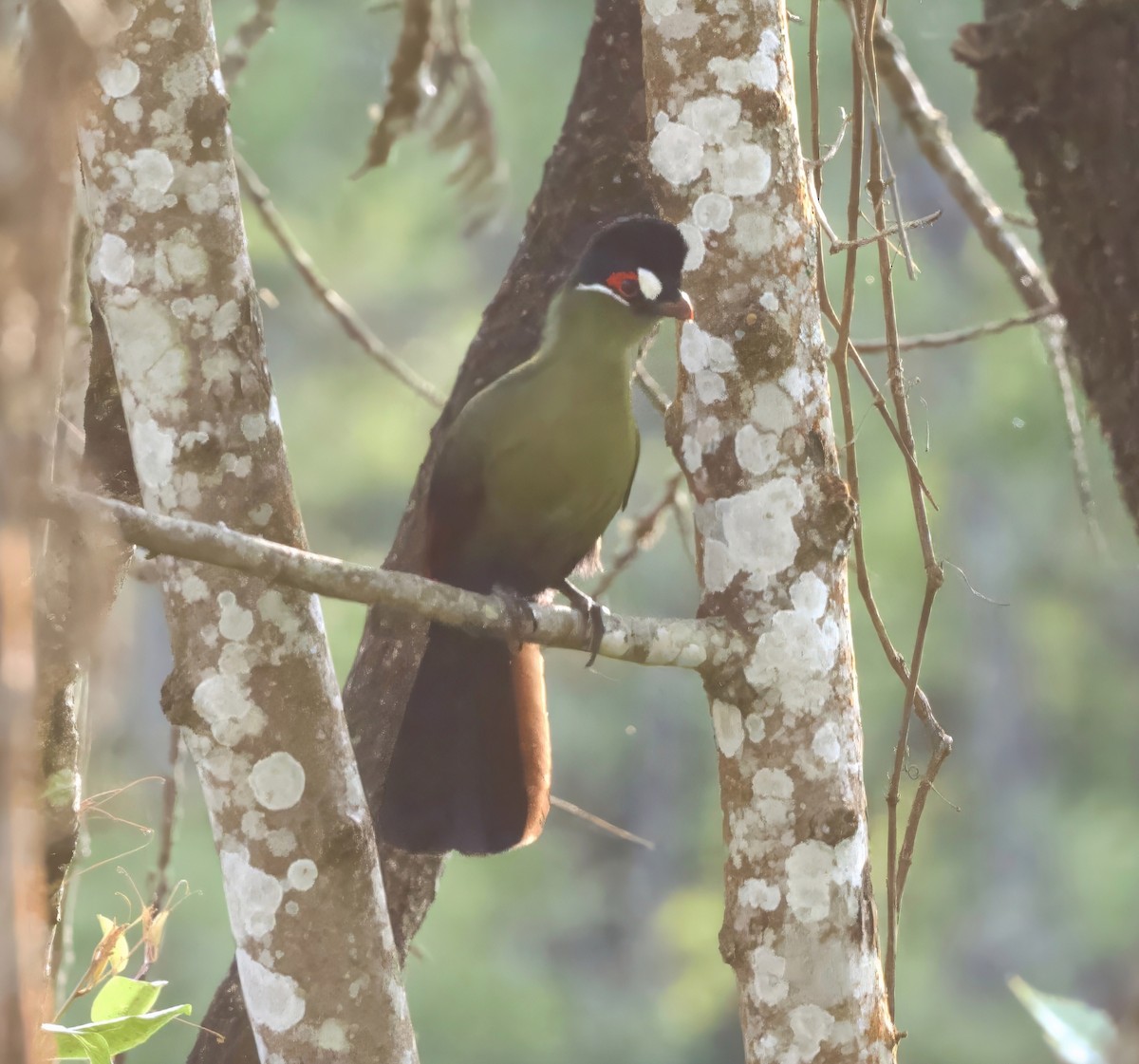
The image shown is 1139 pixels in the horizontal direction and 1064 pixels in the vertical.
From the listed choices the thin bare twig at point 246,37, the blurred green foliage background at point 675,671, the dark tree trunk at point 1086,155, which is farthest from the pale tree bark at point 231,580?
the blurred green foliage background at point 675,671

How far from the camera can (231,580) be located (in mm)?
1641

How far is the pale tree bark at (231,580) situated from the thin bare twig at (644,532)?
114 cm

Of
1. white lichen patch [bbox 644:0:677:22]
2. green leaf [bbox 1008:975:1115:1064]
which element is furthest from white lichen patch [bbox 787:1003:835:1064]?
white lichen patch [bbox 644:0:677:22]

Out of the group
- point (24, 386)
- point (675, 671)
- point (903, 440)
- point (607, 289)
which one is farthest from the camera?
point (675, 671)

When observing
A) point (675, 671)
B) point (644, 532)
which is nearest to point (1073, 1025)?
point (644, 532)

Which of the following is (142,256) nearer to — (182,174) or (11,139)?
(182,174)

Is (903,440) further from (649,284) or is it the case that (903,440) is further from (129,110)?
(129,110)

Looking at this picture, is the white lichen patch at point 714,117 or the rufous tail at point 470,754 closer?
the white lichen patch at point 714,117

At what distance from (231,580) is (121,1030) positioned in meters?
0.50

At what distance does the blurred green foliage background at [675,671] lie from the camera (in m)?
10.9

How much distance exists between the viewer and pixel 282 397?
12.6 meters

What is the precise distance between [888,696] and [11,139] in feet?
37.4

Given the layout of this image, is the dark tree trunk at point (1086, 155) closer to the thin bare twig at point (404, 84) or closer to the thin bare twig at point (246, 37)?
the thin bare twig at point (404, 84)

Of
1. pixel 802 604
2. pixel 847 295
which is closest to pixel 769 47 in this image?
pixel 847 295
